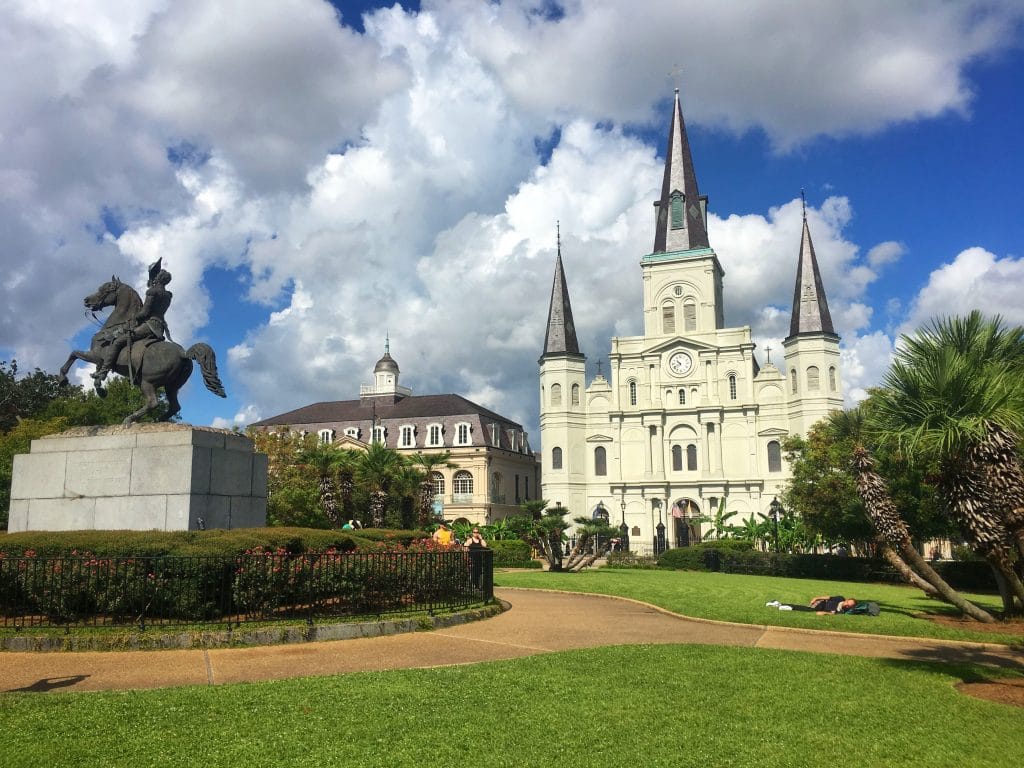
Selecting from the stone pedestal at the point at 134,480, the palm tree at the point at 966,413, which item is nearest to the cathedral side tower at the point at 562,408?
the palm tree at the point at 966,413

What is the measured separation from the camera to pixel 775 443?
6022 cm

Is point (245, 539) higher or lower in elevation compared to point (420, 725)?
higher

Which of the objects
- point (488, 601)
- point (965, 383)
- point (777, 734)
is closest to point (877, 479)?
point (965, 383)

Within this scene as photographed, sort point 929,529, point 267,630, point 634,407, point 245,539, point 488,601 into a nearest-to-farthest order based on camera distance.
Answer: point 267,630
point 245,539
point 488,601
point 929,529
point 634,407

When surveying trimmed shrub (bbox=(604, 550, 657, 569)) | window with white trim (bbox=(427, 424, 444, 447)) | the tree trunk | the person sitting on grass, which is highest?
window with white trim (bbox=(427, 424, 444, 447))

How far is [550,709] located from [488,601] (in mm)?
7838

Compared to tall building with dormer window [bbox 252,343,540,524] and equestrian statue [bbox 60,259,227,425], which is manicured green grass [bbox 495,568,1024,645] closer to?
equestrian statue [bbox 60,259,227,425]

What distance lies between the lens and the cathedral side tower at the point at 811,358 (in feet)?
192

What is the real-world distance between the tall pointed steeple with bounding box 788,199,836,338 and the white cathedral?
84 mm

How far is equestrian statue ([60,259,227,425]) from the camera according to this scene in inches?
588

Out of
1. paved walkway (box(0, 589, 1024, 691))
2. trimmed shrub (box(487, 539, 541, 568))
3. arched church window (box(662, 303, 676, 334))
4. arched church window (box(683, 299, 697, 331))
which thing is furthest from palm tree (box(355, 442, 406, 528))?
arched church window (box(683, 299, 697, 331))

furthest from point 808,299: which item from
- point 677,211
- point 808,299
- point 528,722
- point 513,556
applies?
point 528,722

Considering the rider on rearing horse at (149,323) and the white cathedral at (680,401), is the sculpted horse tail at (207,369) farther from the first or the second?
the white cathedral at (680,401)

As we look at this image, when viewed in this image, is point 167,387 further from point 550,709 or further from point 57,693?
point 550,709
